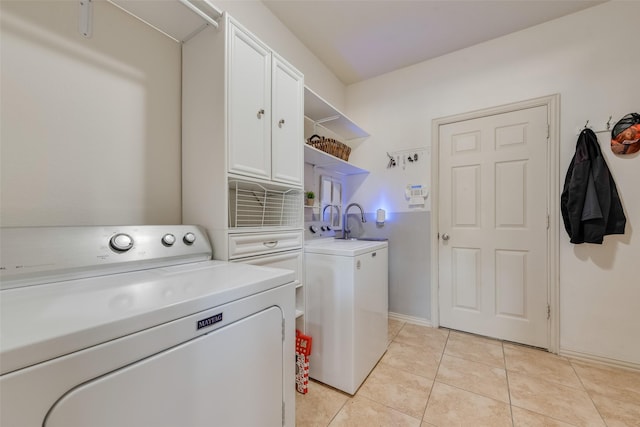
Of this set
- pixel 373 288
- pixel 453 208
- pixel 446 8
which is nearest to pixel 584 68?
pixel 446 8

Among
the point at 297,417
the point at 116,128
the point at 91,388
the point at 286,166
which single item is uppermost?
the point at 116,128

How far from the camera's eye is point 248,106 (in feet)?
4.39

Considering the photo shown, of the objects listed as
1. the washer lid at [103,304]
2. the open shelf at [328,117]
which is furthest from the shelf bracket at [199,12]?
the washer lid at [103,304]

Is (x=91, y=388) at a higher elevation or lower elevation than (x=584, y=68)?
lower

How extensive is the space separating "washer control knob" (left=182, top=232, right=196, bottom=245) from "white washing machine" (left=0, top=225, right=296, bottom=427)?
16mm

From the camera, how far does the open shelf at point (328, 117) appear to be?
6.48 feet

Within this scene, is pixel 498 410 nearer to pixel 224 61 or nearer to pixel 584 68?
pixel 224 61

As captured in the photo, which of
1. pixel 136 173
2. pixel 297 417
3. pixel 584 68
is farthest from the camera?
pixel 584 68

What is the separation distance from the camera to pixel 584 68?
191 centimetres

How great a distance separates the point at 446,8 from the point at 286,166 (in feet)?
5.86

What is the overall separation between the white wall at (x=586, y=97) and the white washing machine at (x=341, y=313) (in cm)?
162

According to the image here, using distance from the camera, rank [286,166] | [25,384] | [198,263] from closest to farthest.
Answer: [25,384] < [198,263] < [286,166]

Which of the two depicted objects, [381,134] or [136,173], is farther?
[381,134]

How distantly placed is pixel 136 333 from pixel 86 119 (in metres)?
1.09
